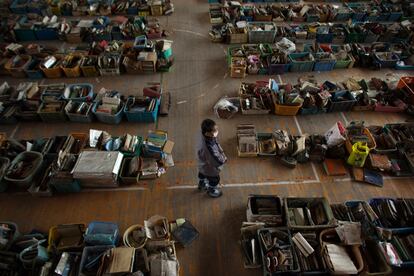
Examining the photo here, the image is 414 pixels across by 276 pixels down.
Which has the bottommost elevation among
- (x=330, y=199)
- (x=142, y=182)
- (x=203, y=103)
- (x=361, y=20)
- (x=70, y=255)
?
(x=70, y=255)

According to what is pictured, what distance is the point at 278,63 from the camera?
30.6 feet

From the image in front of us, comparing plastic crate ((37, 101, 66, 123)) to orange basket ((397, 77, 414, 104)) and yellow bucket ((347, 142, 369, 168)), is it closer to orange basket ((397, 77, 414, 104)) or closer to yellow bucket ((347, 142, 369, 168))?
yellow bucket ((347, 142, 369, 168))

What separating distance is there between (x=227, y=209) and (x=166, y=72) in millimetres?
5183

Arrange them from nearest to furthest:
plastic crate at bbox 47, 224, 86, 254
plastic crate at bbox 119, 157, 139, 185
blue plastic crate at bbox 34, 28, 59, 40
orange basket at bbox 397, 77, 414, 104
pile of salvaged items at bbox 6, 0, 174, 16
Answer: plastic crate at bbox 47, 224, 86, 254
plastic crate at bbox 119, 157, 139, 185
orange basket at bbox 397, 77, 414, 104
blue plastic crate at bbox 34, 28, 59, 40
pile of salvaged items at bbox 6, 0, 174, 16

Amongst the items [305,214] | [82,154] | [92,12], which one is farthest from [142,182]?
[92,12]

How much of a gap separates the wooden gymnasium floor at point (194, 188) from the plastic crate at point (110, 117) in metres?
0.15

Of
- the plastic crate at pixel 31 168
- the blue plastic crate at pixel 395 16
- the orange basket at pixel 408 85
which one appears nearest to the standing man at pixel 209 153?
the plastic crate at pixel 31 168

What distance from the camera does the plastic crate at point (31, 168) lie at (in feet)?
21.4

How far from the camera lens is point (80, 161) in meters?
6.50

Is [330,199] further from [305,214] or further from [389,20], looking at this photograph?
[389,20]

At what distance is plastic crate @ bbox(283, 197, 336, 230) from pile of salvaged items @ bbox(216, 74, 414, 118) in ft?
9.55

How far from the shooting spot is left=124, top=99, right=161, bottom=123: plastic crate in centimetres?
790

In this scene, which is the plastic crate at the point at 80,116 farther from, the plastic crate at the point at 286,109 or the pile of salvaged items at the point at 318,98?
the plastic crate at the point at 286,109

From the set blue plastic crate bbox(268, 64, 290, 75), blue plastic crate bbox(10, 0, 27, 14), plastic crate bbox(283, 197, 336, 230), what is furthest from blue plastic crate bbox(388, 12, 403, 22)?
blue plastic crate bbox(10, 0, 27, 14)
